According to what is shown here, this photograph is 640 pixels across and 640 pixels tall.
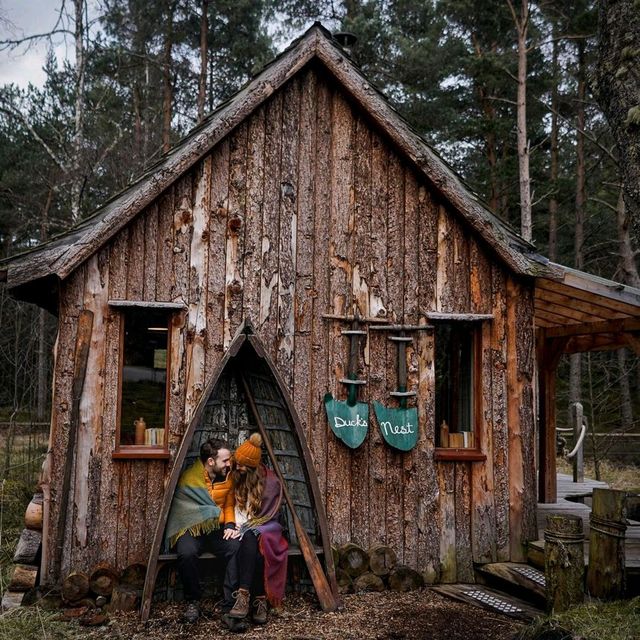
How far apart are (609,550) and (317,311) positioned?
3.42 metres

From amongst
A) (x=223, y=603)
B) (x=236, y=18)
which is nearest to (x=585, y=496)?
(x=223, y=603)

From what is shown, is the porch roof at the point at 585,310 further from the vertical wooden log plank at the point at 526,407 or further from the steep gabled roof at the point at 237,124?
the steep gabled roof at the point at 237,124

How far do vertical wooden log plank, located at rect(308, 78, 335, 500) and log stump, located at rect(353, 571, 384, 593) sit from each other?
1.81 ft

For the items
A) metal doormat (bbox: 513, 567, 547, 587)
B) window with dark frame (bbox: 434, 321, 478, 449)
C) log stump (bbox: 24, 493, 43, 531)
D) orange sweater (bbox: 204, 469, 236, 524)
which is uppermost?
window with dark frame (bbox: 434, 321, 478, 449)

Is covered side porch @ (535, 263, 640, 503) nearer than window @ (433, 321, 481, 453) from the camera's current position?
Yes

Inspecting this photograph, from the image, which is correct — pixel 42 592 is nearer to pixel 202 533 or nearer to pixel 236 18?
pixel 202 533

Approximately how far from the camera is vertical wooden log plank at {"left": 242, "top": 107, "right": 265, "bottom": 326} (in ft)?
22.8

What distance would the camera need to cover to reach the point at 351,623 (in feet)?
19.5

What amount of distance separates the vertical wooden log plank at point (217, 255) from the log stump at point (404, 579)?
8.82 ft

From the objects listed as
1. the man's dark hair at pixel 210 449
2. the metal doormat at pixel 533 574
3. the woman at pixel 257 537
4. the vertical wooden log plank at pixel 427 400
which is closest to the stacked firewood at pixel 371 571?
the vertical wooden log plank at pixel 427 400

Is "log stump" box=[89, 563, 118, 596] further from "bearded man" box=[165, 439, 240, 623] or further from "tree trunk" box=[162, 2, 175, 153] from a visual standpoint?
"tree trunk" box=[162, 2, 175, 153]

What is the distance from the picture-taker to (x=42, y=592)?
6.09 metres

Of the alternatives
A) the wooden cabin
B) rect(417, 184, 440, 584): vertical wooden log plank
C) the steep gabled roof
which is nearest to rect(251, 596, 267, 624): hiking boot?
the wooden cabin

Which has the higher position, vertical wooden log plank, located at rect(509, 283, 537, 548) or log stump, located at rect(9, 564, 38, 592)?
vertical wooden log plank, located at rect(509, 283, 537, 548)
